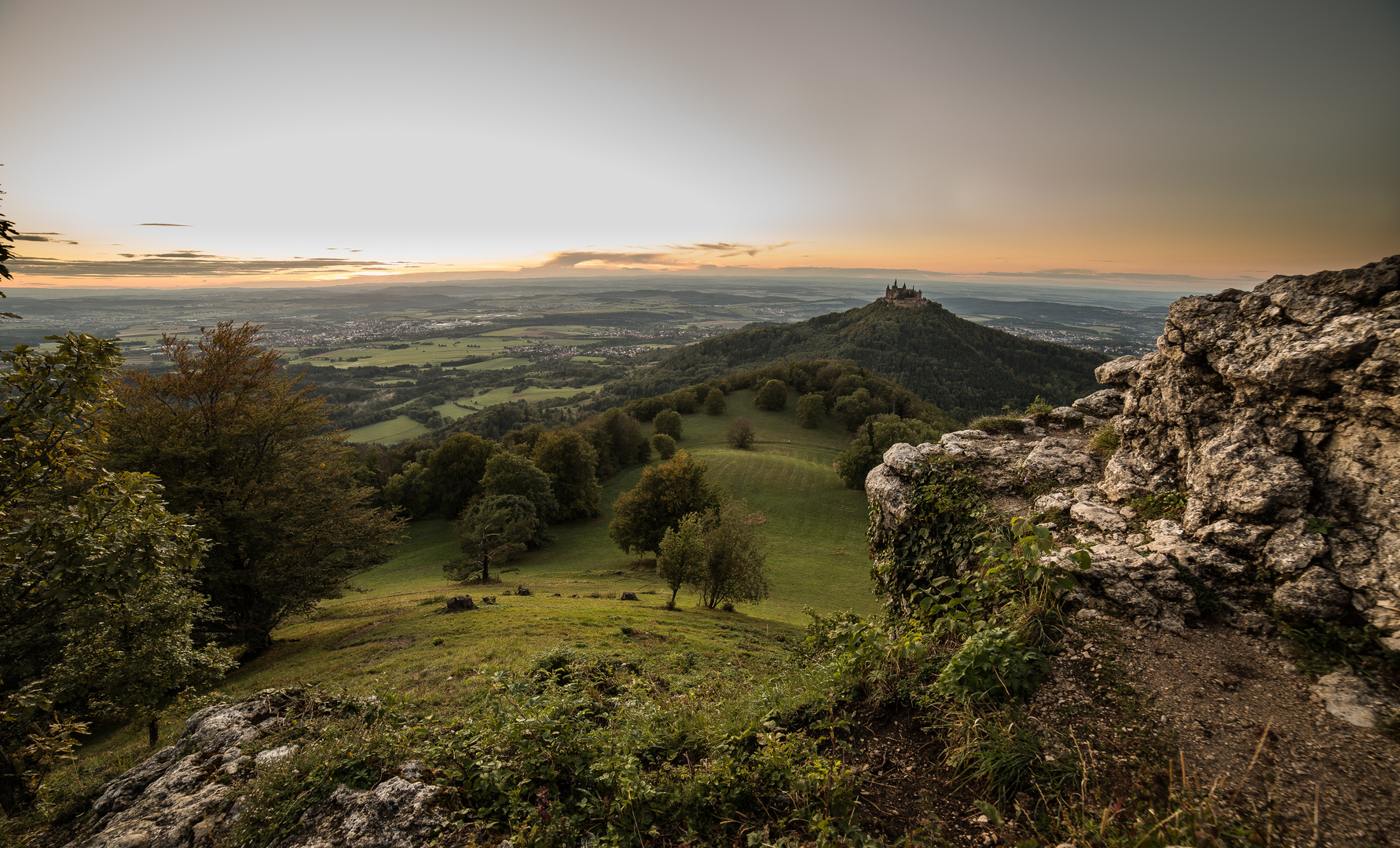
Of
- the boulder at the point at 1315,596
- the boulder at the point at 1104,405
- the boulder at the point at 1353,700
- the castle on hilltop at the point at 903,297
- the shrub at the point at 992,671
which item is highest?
the castle on hilltop at the point at 903,297

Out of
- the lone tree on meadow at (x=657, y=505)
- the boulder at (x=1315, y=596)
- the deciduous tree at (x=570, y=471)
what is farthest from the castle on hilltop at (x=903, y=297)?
the boulder at (x=1315, y=596)

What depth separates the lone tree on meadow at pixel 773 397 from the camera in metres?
101

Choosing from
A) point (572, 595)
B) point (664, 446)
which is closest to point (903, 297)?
point (664, 446)

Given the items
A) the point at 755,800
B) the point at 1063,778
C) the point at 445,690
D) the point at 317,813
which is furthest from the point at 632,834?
the point at 445,690

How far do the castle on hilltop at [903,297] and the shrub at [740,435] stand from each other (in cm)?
11481

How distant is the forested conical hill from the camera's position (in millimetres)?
125625

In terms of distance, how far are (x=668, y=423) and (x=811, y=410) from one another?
29233mm

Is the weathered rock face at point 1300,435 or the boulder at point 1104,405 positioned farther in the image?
the boulder at point 1104,405

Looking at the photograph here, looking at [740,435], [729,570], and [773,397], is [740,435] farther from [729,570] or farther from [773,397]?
[729,570]

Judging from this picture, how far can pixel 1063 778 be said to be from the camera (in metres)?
4.50

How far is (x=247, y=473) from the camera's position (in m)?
17.5

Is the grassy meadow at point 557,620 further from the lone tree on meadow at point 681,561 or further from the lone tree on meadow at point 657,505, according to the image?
the lone tree on meadow at point 657,505

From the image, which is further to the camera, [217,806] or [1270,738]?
[217,806]

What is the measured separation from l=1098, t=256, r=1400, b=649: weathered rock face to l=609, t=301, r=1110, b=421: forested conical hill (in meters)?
116
